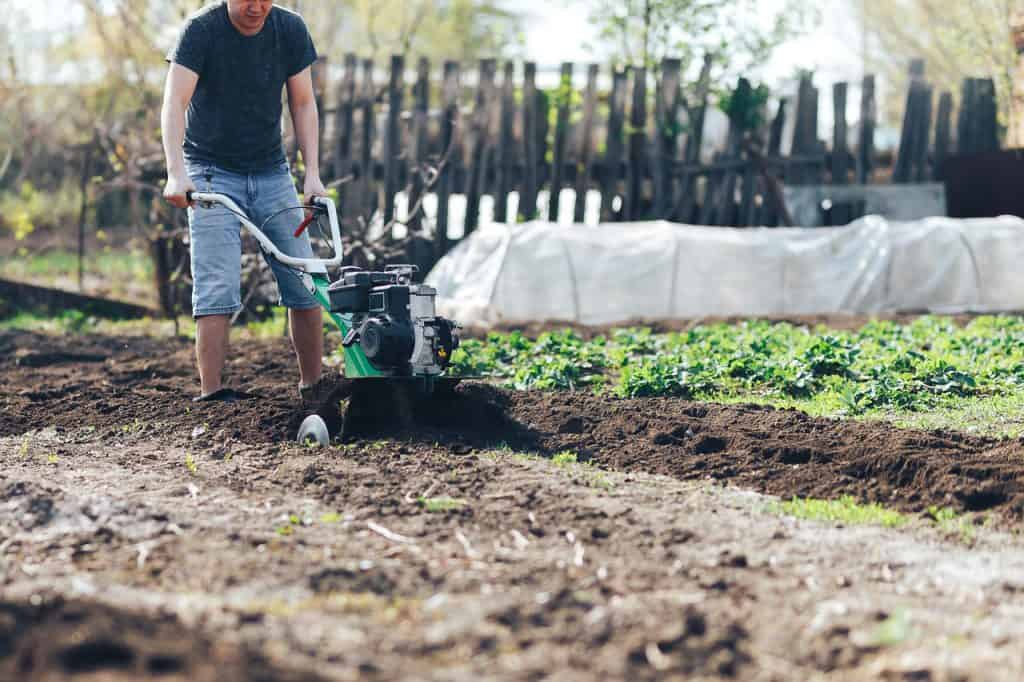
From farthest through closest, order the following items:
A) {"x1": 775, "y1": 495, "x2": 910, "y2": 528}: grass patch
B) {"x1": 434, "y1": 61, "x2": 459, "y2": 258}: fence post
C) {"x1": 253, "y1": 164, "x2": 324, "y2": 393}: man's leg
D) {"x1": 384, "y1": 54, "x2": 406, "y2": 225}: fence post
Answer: {"x1": 434, "y1": 61, "x2": 459, "y2": 258}: fence post, {"x1": 384, "y1": 54, "x2": 406, "y2": 225}: fence post, {"x1": 253, "y1": 164, "x2": 324, "y2": 393}: man's leg, {"x1": 775, "y1": 495, "x2": 910, "y2": 528}: grass patch

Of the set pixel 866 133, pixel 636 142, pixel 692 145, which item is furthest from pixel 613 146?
pixel 866 133

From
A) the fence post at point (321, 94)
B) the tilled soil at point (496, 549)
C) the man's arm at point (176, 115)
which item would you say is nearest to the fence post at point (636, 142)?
the fence post at point (321, 94)

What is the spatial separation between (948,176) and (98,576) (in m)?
12.3

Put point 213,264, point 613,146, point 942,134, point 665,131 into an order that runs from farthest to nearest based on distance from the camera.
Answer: point 942,134
point 665,131
point 613,146
point 213,264

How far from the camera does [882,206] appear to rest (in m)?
13.3

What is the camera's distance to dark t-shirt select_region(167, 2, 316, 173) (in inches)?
213

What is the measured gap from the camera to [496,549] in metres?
3.39

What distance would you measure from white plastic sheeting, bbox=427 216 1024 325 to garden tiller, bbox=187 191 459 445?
528cm

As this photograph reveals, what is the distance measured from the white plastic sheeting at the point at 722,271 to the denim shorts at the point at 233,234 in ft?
16.0

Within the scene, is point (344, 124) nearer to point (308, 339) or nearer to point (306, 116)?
point (306, 116)

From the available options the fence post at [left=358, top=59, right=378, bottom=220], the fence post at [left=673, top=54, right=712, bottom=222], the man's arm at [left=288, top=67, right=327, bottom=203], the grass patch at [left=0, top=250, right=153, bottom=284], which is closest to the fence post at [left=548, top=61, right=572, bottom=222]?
the fence post at [left=673, top=54, right=712, bottom=222]

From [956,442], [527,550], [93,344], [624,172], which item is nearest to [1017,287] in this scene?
[624,172]

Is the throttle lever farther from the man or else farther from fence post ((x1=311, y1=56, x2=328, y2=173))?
fence post ((x1=311, y1=56, x2=328, y2=173))

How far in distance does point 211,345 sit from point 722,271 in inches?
257
